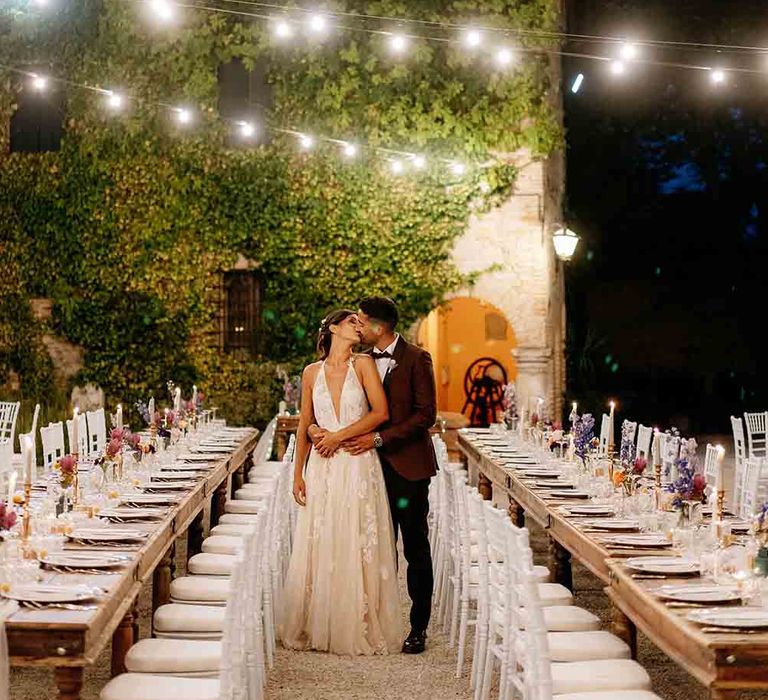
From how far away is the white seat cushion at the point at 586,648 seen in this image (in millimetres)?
4492


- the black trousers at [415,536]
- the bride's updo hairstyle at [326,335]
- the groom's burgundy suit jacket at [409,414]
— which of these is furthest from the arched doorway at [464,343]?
the bride's updo hairstyle at [326,335]

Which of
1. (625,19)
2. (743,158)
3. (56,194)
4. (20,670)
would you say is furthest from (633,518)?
(743,158)

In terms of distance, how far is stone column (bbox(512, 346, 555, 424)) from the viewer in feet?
47.3

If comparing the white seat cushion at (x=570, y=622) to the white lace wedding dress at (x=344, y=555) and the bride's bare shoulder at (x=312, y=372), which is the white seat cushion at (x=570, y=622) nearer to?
the white lace wedding dress at (x=344, y=555)

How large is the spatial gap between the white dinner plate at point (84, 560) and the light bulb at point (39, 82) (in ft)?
33.6

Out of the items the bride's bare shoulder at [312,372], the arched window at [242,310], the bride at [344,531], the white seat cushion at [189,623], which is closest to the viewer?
the white seat cushion at [189,623]

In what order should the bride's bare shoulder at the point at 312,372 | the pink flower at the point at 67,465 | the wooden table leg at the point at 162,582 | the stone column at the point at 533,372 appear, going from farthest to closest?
the stone column at the point at 533,372 < the bride's bare shoulder at the point at 312,372 < the wooden table leg at the point at 162,582 < the pink flower at the point at 67,465

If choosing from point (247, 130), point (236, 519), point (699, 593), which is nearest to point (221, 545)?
point (236, 519)

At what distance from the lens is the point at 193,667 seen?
14.1 ft

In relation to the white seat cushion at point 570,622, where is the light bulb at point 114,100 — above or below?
above

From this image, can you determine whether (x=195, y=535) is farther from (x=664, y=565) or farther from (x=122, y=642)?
(x=664, y=565)

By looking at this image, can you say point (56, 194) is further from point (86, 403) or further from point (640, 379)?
point (640, 379)

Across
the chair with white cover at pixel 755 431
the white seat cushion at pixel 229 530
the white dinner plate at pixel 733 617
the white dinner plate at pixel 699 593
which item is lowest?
the white seat cushion at pixel 229 530

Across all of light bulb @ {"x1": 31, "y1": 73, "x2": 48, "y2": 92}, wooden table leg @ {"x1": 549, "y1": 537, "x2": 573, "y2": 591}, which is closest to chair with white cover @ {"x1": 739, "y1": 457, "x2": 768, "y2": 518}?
wooden table leg @ {"x1": 549, "y1": 537, "x2": 573, "y2": 591}
